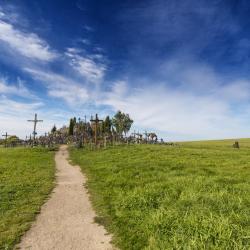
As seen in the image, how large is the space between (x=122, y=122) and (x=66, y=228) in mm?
116757

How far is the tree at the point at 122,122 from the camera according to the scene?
125812 mm

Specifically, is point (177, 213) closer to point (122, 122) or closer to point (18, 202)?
point (18, 202)

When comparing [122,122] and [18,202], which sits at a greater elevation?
[122,122]

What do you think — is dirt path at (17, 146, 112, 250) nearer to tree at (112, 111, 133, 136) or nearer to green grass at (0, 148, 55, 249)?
green grass at (0, 148, 55, 249)

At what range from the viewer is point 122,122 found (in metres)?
127

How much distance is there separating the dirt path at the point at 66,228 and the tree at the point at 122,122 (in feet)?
364

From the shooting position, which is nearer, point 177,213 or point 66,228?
point 66,228

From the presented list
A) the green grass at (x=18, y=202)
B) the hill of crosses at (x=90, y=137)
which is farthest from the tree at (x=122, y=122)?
the green grass at (x=18, y=202)

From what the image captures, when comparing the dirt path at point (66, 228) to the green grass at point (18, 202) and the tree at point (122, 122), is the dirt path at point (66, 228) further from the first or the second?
the tree at point (122, 122)

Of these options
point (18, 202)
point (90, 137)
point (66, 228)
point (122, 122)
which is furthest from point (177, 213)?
point (122, 122)

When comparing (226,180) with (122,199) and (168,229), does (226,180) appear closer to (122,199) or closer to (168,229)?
(122,199)

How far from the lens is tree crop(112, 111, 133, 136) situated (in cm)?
12581

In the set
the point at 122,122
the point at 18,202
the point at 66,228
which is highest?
the point at 122,122

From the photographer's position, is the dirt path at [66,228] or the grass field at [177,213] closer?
the grass field at [177,213]
